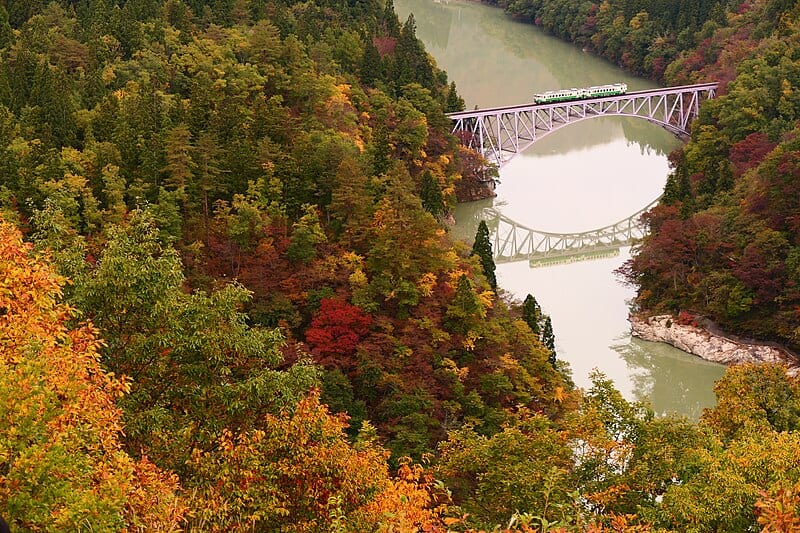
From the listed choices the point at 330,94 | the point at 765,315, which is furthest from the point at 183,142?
the point at 765,315

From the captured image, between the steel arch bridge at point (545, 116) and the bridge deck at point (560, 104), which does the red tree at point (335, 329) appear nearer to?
the steel arch bridge at point (545, 116)

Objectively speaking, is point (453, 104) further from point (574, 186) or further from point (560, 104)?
point (574, 186)

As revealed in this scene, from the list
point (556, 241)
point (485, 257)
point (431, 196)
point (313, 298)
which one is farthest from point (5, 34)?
point (556, 241)

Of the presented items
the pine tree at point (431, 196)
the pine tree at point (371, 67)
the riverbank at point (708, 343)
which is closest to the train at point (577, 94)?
the pine tree at point (371, 67)

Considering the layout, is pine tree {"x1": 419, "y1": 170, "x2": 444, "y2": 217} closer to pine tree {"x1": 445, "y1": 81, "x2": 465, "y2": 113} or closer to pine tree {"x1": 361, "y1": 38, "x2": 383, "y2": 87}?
pine tree {"x1": 361, "y1": 38, "x2": 383, "y2": 87}

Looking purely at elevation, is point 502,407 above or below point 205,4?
below

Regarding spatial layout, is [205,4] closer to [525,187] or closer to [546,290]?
[525,187]
